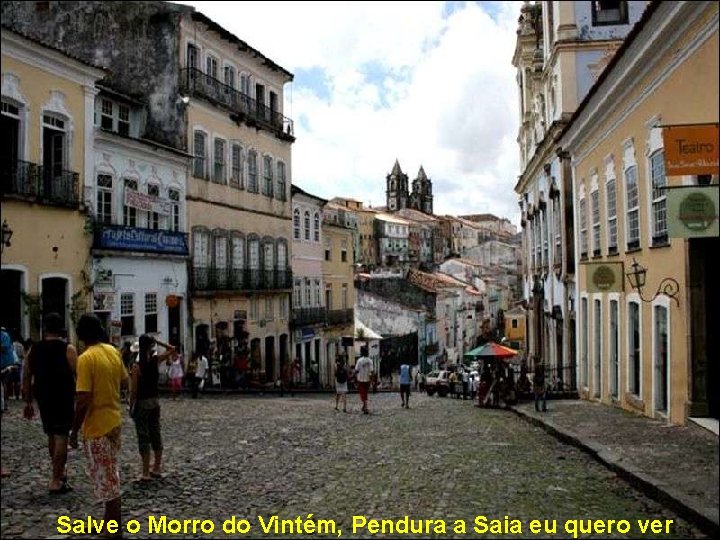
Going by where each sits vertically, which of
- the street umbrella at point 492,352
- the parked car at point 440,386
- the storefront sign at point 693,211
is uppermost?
the storefront sign at point 693,211

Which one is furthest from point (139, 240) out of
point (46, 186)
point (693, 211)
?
point (693, 211)

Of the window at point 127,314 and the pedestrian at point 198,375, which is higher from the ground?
the window at point 127,314

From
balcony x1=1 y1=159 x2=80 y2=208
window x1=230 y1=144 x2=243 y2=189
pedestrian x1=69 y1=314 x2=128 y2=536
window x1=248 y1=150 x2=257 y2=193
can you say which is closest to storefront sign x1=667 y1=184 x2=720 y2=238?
pedestrian x1=69 y1=314 x2=128 y2=536

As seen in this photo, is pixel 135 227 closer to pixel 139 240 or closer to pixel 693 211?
pixel 139 240

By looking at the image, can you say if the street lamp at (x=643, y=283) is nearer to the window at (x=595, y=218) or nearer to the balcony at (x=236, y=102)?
the window at (x=595, y=218)

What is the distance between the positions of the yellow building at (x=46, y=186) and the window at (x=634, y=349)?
472 inches

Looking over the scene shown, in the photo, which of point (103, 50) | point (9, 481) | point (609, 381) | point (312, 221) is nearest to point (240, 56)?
point (103, 50)

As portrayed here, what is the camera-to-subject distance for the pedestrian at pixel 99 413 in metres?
5.29

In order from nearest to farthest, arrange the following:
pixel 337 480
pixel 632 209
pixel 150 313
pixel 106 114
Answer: pixel 337 480
pixel 632 209
pixel 150 313
pixel 106 114

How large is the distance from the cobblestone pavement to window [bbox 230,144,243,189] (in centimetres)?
1680

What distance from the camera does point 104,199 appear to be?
2017 centimetres

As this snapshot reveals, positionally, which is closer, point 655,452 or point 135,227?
point 655,452

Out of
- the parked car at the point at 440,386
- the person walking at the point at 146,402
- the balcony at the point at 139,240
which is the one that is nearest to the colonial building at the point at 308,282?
the parked car at the point at 440,386

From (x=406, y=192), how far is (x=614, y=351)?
123575 mm
